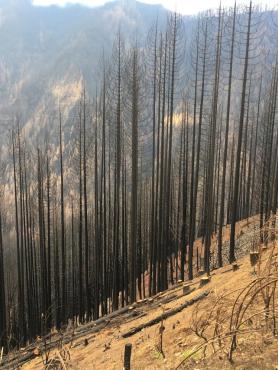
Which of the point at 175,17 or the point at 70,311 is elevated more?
the point at 175,17

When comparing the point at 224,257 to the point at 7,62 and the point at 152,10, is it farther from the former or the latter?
the point at 152,10

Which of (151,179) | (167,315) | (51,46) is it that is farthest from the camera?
(51,46)

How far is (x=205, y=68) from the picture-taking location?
1051cm

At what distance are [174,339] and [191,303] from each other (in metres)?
1.36

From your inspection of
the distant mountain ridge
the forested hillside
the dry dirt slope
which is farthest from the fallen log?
the distant mountain ridge

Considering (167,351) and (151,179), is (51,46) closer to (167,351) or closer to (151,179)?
(151,179)

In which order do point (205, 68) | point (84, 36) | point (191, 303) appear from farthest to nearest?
point (84, 36), point (205, 68), point (191, 303)

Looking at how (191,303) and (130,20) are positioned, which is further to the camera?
(130,20)

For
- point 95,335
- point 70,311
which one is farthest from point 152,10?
point 95,335

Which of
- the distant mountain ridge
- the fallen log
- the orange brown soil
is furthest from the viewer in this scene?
the distant mountain ridge

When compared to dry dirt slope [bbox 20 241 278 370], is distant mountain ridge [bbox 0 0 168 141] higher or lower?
higher

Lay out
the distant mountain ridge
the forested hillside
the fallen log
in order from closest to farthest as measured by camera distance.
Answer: the fallen log
the forested hillside
the distant mountain ridge

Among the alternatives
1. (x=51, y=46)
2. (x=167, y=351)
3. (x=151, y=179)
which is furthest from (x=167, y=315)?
(x=51, y=46)

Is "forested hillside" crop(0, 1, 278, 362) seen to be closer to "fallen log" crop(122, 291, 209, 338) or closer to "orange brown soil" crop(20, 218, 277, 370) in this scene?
"orange brown soil" crop(20, 218, 277, 370)
